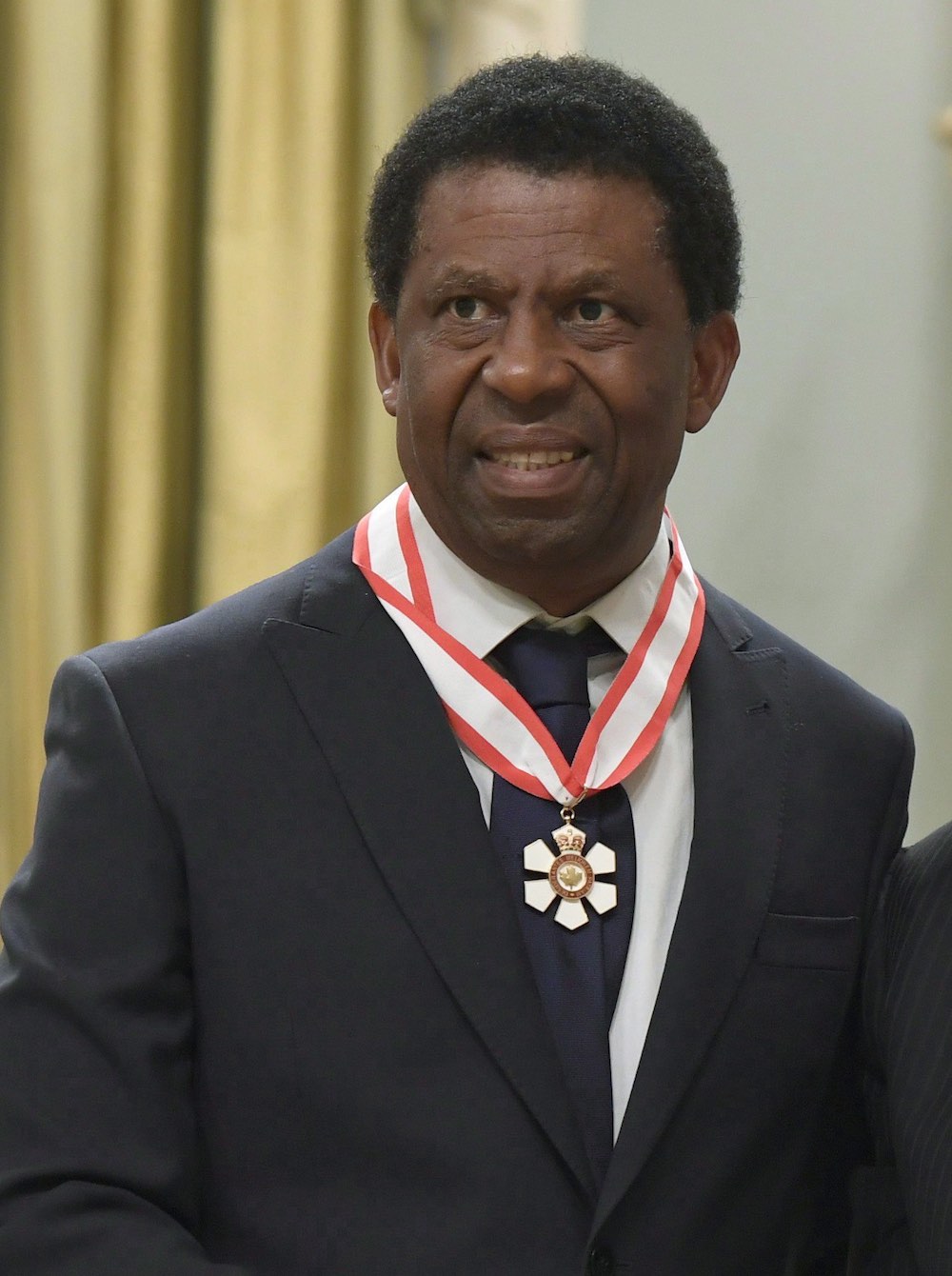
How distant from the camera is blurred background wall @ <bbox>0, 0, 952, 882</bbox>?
79.1 inches

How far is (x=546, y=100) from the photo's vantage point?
53.4 inches

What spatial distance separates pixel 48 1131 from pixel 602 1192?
40cm

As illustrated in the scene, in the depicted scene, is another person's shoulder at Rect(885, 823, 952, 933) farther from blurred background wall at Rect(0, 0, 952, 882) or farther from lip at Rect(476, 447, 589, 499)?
blurred background wall at Rect(0, 0, 952, 882)

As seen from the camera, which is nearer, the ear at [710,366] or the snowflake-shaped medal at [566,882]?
the snowflake-shaped medal at [566,882]

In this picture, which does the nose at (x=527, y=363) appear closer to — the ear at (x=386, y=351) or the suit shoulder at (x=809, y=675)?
the ear at (x=386, y=351)

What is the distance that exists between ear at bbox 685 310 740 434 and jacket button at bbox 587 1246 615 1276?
652mm

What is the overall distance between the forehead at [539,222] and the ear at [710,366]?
130 mm

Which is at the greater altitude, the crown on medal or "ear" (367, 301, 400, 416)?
"ear" (367, 301, 400, 416)

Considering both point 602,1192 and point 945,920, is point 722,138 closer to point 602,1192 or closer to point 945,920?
point 945,920

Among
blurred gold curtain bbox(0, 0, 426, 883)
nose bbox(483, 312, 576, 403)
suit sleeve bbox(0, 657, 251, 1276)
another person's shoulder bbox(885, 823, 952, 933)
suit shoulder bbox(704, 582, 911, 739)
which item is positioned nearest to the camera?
suit sleeve bbox(0, 657, 251, 1276)

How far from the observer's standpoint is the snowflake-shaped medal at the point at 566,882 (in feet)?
4.40

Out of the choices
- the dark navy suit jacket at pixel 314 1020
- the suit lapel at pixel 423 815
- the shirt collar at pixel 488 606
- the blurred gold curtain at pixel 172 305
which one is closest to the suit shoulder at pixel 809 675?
the shirt collar at pixel 488 606

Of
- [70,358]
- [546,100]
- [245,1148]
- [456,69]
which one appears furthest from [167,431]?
[245,1148]

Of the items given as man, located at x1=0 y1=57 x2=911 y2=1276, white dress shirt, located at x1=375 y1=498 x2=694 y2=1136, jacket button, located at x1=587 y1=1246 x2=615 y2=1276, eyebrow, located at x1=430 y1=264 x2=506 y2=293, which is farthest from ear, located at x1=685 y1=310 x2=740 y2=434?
jacket button, located at x1=587 y1=1246 x2=615 y2=1276
